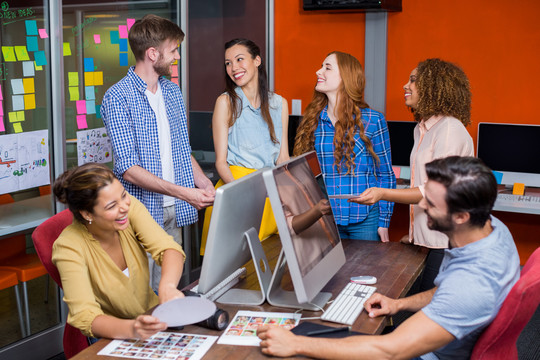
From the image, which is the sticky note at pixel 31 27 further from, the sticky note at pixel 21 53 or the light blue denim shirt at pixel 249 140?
the light blue denim shirt at pixel 249 140

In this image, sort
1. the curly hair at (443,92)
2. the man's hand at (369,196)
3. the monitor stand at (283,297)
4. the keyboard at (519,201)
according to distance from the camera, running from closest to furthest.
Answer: the monitor stand at (283,297) → the man's hand at (369,196) → the curly hair at (443,92) → the keyboard at (519,201)

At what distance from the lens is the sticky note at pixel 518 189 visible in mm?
4480

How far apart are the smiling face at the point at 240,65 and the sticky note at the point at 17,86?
1164 millimetres

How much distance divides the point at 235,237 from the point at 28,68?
1910 mm

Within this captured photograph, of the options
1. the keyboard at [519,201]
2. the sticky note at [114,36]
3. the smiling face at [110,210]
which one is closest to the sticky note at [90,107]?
the sticky note at [114,36]

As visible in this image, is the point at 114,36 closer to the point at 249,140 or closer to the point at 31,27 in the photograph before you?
the point at 31,27

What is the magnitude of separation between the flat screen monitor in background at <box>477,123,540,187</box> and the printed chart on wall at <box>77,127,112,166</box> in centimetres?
267

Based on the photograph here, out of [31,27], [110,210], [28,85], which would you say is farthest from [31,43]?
[110,210]

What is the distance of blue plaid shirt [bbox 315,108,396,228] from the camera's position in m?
3.33

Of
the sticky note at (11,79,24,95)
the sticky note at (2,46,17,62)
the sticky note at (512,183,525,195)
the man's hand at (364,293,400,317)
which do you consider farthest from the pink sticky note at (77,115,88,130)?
Answer: the sticky note at (512,183,525,195)

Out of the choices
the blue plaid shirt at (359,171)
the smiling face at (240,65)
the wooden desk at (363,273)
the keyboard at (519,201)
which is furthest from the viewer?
the keyboard at (519,201)

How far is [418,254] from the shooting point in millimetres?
2957

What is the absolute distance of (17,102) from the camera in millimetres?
3389

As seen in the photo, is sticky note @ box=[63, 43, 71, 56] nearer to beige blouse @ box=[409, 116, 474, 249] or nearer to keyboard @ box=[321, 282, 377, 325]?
beige blouse @ box=[409, 116, 474, 249]
